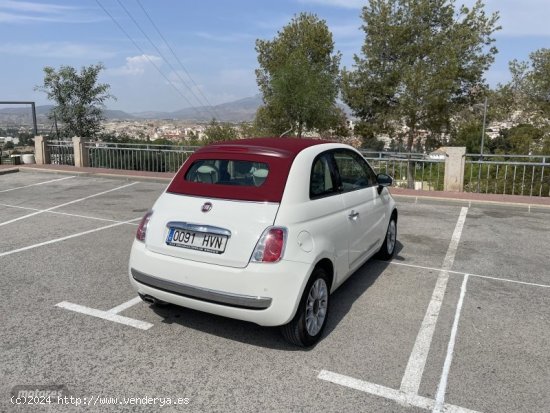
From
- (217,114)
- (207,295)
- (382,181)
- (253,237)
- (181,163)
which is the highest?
(217,114)

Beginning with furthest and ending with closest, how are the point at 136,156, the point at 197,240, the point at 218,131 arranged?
the point at 218,131 → the point at 136,156 → the point at 197,240

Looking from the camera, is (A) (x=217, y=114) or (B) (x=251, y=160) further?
(A) (x=217, y=114)

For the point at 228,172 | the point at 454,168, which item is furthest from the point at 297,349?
the point at 454,168

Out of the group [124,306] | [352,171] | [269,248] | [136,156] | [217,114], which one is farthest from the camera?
[217,114]

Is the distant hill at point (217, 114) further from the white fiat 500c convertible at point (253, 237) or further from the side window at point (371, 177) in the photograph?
the white fiat 500c convertible at point (253, 237)

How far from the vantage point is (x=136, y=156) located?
1670 centimetres

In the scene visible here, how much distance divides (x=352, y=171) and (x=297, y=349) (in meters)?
2.08

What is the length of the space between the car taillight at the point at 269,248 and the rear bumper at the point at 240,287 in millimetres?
45

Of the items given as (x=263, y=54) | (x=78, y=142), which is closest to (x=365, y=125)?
(x=263, y=54)

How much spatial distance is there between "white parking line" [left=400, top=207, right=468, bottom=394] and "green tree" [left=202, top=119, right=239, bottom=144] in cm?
2903

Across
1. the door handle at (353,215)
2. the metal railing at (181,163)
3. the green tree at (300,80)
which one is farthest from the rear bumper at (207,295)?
the green tree at (300,80)

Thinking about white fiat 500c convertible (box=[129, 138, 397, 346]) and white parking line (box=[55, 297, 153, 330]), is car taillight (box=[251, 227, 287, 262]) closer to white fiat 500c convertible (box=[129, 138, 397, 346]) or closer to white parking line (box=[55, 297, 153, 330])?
white fiat 500c convertible (box=[129, 138, 397, 346])

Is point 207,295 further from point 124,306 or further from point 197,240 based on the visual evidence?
point 124,306

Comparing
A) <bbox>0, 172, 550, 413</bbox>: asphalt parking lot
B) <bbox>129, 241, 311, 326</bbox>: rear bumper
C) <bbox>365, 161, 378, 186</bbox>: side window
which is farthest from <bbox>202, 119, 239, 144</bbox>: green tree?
<bbox>129, 241, 311, 326</bbox>: rear bumper
